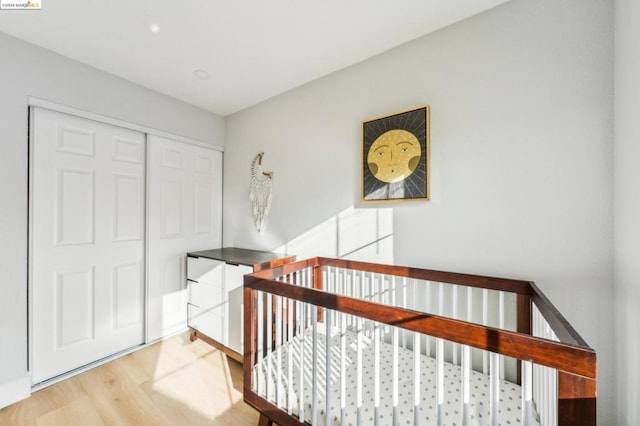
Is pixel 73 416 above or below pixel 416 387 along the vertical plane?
below

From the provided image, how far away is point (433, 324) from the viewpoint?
3.03 feet

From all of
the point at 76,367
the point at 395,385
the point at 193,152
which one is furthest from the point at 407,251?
the point at 76,367

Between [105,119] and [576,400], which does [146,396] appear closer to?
[105,119]

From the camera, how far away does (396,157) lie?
6.01ft

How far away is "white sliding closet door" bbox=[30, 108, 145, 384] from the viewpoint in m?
1.86

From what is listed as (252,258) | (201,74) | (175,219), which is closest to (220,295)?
(252,258)

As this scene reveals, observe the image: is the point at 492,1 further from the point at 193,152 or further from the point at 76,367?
the point at 76,367

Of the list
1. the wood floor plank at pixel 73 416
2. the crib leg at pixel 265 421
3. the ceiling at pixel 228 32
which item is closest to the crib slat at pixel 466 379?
the crib leg at pixel 265 421

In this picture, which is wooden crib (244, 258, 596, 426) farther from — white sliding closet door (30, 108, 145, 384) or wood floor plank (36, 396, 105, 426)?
white sliding closet door (30, 108, 145, 384)

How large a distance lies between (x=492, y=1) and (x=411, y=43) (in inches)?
18.4

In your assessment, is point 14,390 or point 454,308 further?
point 14,390

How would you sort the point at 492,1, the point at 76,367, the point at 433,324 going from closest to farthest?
the point at 433,324
the point at 492,1
the point at 76,367

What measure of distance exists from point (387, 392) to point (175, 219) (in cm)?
239

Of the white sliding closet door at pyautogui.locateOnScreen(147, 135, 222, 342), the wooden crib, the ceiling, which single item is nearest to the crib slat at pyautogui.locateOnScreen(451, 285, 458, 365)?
the wooden crib
